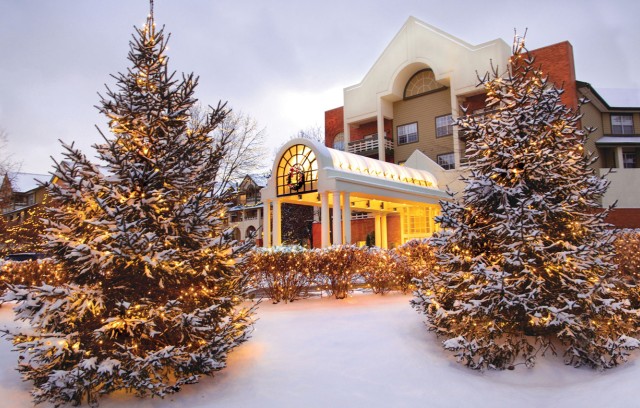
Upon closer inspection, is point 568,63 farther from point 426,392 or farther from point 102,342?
point 102,342

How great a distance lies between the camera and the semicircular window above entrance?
1762 centimetres

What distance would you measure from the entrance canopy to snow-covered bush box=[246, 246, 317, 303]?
5.74m

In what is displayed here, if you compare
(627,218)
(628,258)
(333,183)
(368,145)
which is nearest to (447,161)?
(368,145)

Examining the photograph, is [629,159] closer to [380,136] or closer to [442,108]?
[442,108]

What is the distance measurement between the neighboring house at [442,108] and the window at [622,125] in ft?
0.18

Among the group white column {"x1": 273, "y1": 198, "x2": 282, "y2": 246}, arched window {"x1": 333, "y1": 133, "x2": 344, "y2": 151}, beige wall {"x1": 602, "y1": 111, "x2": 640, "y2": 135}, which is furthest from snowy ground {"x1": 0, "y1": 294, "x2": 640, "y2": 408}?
arched window {"x1": 333, "y1": 133, "x2": 344, "y2": 151}

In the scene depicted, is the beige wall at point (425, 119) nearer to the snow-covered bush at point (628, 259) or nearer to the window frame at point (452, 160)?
the window frame at point (452, 160)

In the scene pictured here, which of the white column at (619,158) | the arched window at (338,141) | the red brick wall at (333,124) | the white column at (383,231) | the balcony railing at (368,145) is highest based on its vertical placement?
the red brick wall at (333,124)

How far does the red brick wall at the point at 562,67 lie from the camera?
875 inches

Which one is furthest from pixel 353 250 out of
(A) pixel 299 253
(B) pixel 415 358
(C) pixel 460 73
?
(C) pixel 460 73

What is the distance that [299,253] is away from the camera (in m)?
9.62

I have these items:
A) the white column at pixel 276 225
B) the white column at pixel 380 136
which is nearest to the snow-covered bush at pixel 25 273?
the white column at pixel 276 225

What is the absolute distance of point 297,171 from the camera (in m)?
18.0

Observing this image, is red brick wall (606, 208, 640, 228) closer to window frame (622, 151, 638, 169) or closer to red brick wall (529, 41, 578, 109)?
window frame (622, 151, 638, 169)
